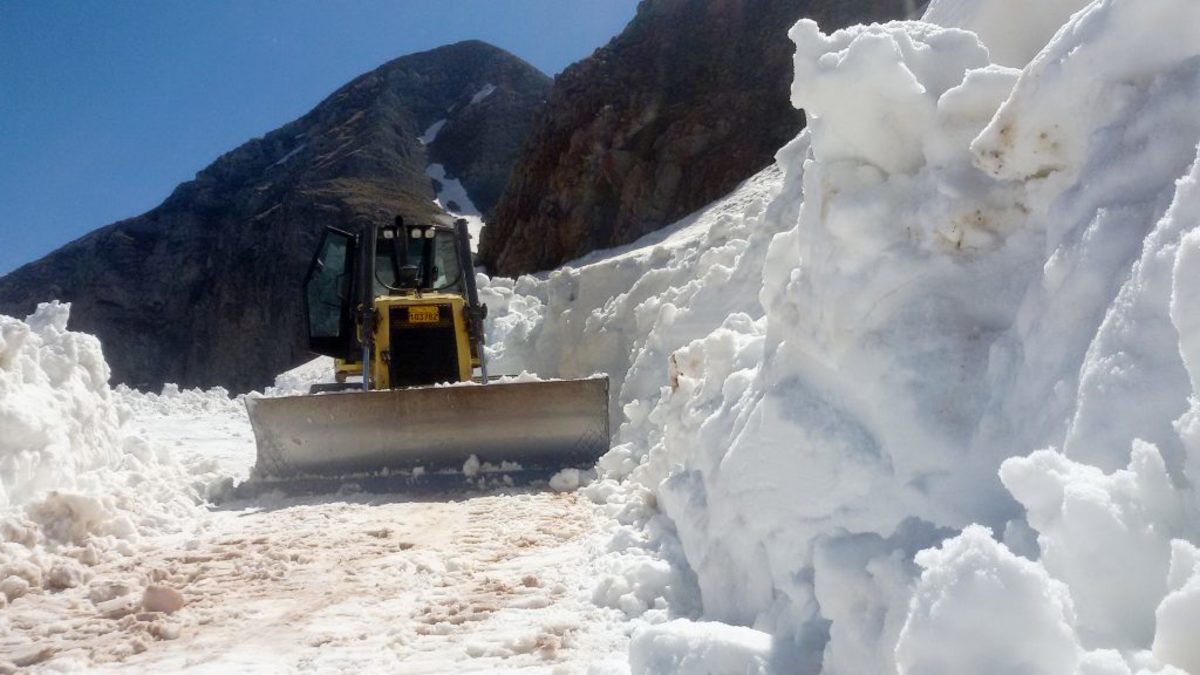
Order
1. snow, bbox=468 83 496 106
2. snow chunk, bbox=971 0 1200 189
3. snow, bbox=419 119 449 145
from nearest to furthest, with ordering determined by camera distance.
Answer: snow chunk, bbox=971 0 1200 189 → snow, bbox=419 119 449 145 → snow, bbox=468 83 496 106

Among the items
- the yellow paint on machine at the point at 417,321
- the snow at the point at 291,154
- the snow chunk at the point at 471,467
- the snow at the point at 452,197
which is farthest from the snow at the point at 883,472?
the snow at the point at 291,154

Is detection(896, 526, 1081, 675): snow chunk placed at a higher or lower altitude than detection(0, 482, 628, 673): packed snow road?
higher

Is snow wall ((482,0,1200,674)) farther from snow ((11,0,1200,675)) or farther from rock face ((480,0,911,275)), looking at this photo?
rock face ((480,0,911,275))

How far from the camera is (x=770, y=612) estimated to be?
8.30ft

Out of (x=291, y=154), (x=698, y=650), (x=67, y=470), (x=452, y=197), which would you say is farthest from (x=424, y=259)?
(x=291, y=154)

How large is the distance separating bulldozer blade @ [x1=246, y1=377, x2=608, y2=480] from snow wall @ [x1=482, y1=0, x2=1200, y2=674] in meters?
2.90

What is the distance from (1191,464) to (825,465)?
1060mm

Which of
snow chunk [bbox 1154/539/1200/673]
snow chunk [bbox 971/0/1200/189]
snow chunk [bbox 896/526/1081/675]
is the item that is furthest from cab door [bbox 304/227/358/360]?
snow chunk [bbox 1154/539/1200/673]

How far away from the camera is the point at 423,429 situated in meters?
6.49

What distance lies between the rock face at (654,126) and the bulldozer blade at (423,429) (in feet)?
64.8

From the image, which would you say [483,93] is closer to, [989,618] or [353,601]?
[353,601]

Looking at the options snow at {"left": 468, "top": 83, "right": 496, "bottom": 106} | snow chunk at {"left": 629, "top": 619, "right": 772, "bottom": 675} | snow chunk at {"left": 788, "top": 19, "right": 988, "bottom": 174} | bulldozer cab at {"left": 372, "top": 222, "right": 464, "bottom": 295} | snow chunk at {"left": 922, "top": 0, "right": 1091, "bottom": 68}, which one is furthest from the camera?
snow at {"left": 468, "top": 83, "right": 496, "bottom": 106}

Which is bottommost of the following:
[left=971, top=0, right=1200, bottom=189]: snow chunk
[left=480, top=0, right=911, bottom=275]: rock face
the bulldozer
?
the bulldozer

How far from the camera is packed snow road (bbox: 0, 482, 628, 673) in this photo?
10.2 ft
